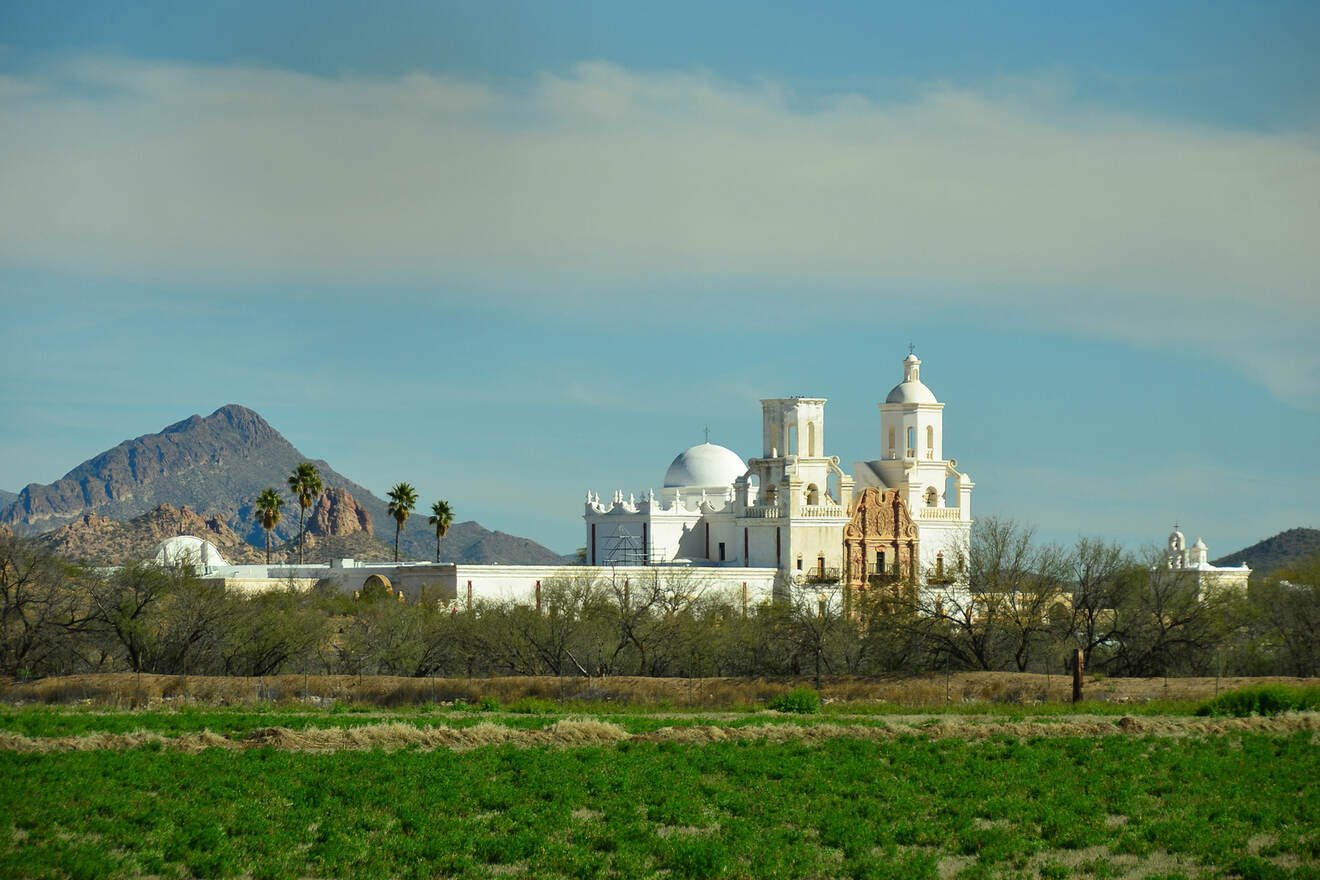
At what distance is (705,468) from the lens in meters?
86.2

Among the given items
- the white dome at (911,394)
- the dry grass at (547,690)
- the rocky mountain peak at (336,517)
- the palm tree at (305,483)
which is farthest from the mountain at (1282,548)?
the rocky mountain peak at (336,517)

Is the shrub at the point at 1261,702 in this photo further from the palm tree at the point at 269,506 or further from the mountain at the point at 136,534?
the mountain at the point at 136,534

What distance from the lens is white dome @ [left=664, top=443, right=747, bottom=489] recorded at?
282 ft

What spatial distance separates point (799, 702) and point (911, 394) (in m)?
47.5

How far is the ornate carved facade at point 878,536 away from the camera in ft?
257

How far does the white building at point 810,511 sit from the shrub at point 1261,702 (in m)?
38.7

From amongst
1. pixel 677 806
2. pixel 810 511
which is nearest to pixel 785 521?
pixel 810 511

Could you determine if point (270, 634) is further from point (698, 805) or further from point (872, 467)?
point (872, 467)

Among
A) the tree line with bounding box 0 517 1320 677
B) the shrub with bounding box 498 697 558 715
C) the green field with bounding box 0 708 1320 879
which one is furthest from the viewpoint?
the tree line with bounding box 0 517 1320 677

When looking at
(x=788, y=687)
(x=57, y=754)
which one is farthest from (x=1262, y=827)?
(x=788, y=687)

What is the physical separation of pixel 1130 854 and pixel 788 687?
22.4 metres

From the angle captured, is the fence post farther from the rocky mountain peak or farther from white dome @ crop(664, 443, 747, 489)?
the rocky mountain peak

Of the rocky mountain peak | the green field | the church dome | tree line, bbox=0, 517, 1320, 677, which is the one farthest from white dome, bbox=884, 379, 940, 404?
the rocky mountain peak

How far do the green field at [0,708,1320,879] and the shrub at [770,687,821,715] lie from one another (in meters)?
7.28
